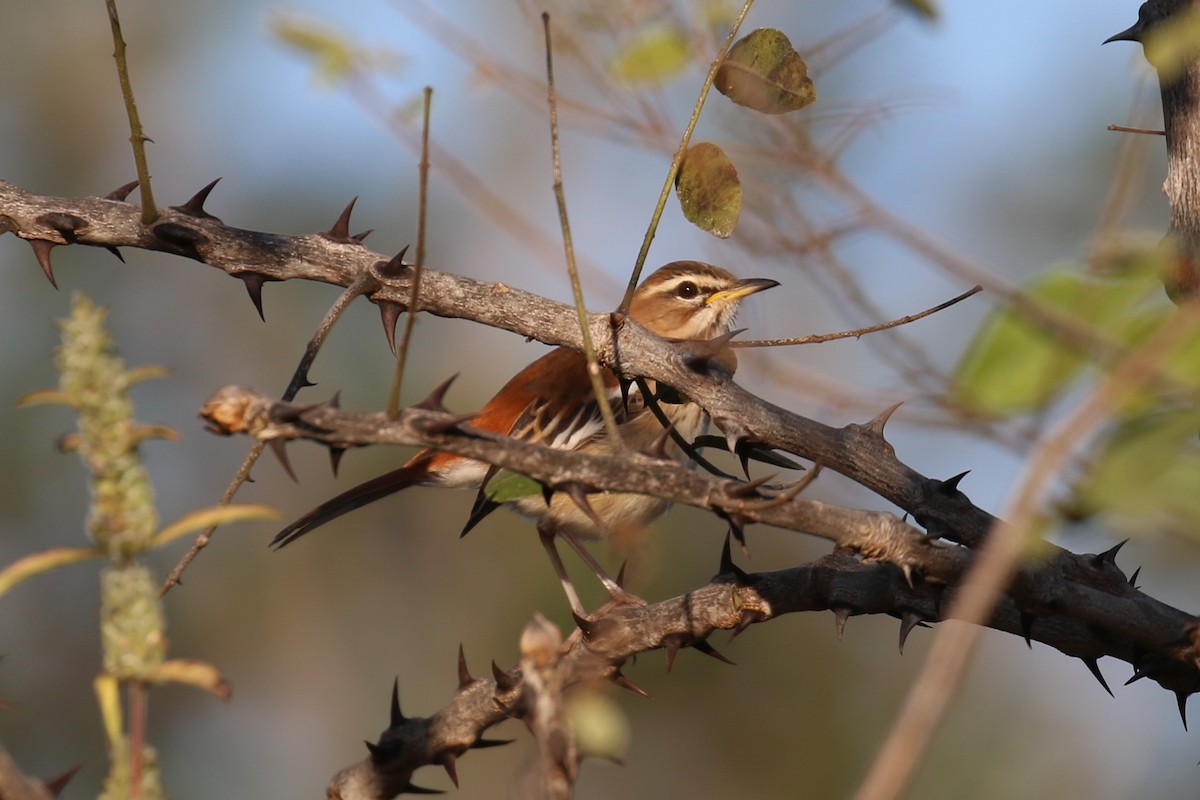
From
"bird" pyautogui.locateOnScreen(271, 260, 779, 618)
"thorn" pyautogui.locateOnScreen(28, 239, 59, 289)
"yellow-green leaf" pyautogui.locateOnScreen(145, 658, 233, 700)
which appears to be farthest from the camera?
"bird" pyautogui.locateOnScreen(271, 260, 779, 618)

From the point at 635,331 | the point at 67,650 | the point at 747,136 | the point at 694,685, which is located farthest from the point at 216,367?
the point at 635,331

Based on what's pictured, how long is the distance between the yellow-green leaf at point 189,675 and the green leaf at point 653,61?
221cm

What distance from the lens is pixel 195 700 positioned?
9.61 meters

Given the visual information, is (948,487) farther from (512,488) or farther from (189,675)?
(189,675)

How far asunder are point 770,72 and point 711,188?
278mm

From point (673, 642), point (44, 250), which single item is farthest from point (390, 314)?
point (673, 642)

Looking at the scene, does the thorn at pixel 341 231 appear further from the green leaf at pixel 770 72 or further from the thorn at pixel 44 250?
the green leaf at pixel 770 72

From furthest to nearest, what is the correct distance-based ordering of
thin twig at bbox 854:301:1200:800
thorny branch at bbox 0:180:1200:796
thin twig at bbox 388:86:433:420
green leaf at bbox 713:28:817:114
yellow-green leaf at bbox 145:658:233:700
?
green leaf at bbox 713:28:817:114, thorny branch at bbox 0:180:1200:796, thin twig at bbox 388:86:433:420, yellow-green leaf at bbox 145:658:233:700, thin twig at bbox 854:301:1200:800

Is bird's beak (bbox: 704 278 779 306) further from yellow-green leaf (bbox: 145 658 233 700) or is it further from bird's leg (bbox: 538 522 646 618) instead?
yellow-green leaf (bbox: 145 658 233 700)

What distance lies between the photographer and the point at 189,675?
1.27 meters

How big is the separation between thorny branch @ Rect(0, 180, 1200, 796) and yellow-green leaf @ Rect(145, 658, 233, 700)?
23.1 inches

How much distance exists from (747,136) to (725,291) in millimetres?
3346

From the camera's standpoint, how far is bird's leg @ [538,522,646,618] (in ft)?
16.5

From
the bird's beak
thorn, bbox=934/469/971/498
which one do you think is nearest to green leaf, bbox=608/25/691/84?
thorn, bbox=934/469/971/498
